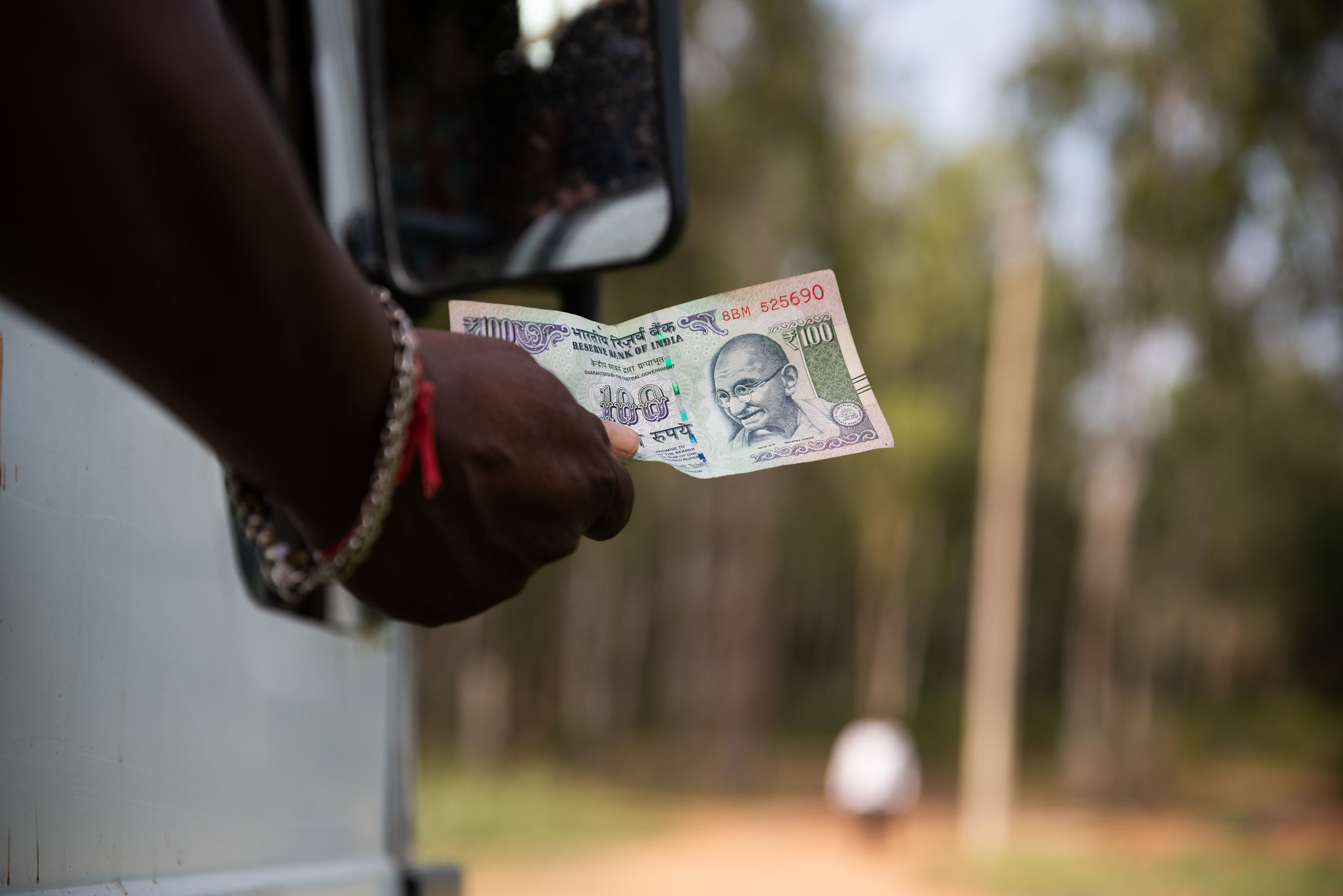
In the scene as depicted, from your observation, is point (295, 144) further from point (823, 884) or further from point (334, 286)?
point (823, 884)

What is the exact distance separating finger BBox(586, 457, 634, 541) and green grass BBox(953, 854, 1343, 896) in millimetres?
10397

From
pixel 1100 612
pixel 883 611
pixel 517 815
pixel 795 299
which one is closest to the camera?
pixel 795 299

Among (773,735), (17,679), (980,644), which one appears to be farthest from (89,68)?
(773,735)

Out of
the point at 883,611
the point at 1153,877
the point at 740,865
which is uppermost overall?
the point at 883,611

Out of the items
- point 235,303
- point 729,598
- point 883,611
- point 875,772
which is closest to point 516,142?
point 235,303

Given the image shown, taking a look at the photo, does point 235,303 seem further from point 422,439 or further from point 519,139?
point 519,139

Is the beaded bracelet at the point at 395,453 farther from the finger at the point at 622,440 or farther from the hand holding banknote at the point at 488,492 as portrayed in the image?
the finger at the point at 622,440

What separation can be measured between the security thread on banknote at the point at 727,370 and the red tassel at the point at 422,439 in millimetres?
239

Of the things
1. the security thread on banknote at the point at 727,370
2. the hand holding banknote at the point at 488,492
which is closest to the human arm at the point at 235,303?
the hand holding banknote at the point at 488,492

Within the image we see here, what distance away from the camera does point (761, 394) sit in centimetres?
91

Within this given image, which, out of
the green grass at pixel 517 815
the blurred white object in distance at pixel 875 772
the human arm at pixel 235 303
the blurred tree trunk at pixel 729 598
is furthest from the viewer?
the blurred tree trunk at pixel 729 598

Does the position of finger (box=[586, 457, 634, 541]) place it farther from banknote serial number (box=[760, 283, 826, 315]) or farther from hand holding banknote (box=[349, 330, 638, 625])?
banknote serial number (box=[760, 283, 826, 315])

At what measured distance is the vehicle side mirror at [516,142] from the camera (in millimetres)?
1085

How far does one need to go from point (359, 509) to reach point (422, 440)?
2.0 inches
